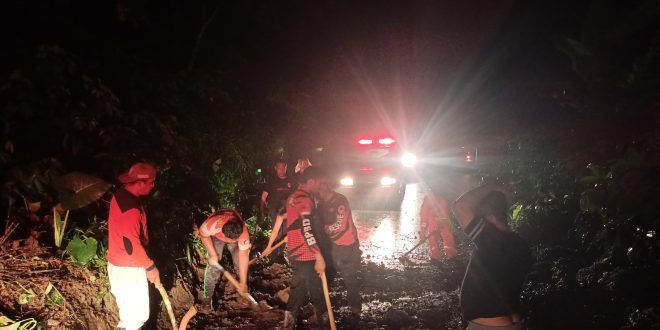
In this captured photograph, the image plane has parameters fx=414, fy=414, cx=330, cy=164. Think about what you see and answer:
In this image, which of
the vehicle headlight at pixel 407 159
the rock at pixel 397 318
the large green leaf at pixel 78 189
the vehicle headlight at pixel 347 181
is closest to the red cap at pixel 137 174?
the large green leaf at pixel 78 189

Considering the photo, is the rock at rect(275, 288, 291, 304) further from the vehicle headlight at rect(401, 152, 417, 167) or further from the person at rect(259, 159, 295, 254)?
the vehicle headlight at rect(401, 152, 417, 167)

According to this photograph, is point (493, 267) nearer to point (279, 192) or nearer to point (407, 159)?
point (279, 192)

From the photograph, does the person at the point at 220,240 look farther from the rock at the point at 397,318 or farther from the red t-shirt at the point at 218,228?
the rock at the point at 397,318

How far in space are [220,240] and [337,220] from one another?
1.46m

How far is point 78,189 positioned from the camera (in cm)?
456

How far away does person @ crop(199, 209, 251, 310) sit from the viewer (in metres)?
4.82

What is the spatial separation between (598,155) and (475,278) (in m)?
3.77

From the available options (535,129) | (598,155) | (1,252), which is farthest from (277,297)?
(535,129)

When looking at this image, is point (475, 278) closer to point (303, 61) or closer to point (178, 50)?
point (178, 50)

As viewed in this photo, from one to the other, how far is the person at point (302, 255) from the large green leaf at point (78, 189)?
216 centimetres

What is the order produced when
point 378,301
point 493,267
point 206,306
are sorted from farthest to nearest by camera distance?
point 378,301 < point 206,306 < point 493,267

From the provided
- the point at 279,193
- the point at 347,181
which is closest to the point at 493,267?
the point at 279,193

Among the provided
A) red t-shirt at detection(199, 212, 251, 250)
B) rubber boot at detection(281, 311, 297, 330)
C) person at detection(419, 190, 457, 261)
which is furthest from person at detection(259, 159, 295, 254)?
person at detection(419, 190, 457, 261)

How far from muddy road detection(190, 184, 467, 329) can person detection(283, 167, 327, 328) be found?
2.02 ft
